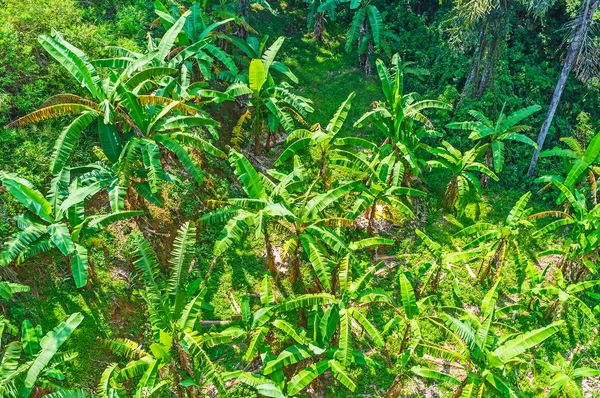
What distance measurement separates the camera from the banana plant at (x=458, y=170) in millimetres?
12195

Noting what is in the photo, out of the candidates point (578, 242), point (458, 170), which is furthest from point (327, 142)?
point (578, 242)

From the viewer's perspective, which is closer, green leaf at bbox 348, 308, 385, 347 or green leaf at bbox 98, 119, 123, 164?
green leaf at bbox 348, 308, 385, 347

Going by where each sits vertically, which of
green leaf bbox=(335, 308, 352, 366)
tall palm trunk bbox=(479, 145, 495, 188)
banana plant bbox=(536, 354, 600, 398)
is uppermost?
tall palm trunk bbox=(479, 145, 495, 188)

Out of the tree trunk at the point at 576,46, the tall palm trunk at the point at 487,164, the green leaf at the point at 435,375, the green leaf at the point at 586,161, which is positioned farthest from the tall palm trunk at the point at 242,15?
the green leaf at the point at 435,375

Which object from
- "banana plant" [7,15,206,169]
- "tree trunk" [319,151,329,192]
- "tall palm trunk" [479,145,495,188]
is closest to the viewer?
"banana plant" [7,15,206,169]

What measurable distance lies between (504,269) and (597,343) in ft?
8.02

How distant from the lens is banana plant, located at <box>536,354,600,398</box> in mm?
8570

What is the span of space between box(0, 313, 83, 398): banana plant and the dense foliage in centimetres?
4

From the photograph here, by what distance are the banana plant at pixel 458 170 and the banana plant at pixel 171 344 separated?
7136 millimetres

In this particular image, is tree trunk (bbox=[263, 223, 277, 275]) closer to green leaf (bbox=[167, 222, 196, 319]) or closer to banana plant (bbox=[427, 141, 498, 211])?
green leaf (bbox=[167, 222, 196, 319])

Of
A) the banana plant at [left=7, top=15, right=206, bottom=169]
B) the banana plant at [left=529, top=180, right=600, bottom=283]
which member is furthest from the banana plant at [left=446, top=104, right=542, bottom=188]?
the banana plant at [left=7, top=15, right=206, bottom=169]

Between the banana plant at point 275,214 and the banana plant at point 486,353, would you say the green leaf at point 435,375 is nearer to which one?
the banana plant at point 486,353

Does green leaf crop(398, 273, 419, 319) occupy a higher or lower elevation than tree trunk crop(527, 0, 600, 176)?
lower

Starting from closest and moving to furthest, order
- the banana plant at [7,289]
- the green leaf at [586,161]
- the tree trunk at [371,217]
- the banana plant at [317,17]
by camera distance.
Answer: the banana plant at [7,289], the green leaf at [586,161], the tree trunk at [371,217], the banana plant at [317,17]
